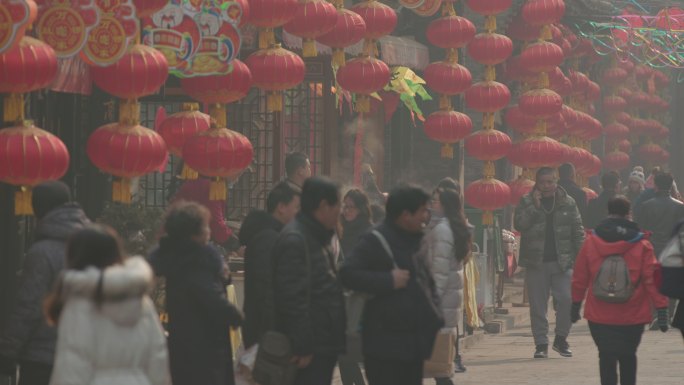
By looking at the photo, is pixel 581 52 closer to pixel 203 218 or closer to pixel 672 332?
pixel 672 332

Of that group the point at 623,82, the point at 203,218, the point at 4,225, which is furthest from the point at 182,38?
the point at 623,82

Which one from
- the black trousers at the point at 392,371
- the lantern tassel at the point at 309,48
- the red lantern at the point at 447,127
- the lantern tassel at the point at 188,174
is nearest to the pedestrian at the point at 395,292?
the black trousers at the point at 392,371

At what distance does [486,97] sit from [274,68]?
20.2 feet

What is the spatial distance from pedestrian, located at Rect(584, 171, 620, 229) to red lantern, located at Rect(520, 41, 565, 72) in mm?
2705

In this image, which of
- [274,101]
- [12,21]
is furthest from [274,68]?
[12,21]

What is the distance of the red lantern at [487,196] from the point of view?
1950 centimetres

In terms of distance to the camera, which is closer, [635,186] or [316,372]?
[316,372]

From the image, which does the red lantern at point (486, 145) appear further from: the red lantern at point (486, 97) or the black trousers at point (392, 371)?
the black trousers at point (392, 371)

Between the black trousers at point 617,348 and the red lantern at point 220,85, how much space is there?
148 inches

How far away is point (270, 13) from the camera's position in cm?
1360

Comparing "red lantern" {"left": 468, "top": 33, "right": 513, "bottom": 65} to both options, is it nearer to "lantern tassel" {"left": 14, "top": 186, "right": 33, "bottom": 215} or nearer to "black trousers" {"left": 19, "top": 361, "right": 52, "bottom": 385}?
"lantern tassel" {"left": 14, "top": 186, "right": 33, "bottom": 215}

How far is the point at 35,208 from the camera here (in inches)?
325

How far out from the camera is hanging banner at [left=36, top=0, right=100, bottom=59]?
1045 centimetres

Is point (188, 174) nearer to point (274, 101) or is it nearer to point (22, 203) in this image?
point (274, 101)
